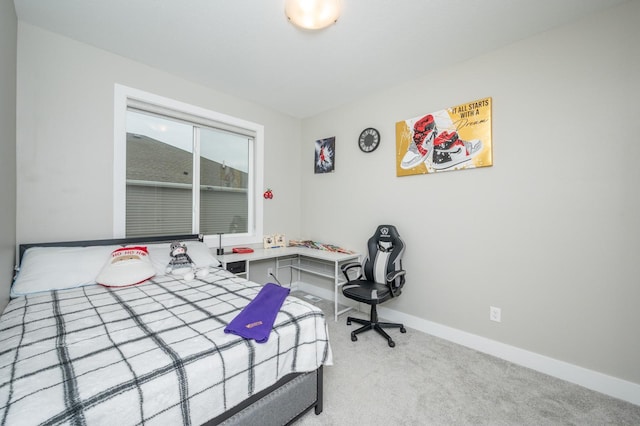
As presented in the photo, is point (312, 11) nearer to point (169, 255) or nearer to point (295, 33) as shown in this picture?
point (295, 33)

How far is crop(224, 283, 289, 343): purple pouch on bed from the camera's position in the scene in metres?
1.23

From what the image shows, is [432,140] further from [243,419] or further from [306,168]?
[243,419]

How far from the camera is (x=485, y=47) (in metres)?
2.23

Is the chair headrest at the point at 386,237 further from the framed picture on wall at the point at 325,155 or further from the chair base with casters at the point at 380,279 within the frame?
the framed picture on wall at the point at 325,155

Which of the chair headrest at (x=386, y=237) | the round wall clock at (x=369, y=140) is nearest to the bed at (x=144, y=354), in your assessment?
the chair headrest at (x=386, y=237)

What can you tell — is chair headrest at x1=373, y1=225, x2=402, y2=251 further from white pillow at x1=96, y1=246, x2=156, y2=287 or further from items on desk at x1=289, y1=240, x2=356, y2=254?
white pillow at x1=96, y1=246, x2=156, y2=287

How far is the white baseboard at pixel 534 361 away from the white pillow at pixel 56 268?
2.80m

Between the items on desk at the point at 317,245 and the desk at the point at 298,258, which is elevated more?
the items on desk at the point at 317,245

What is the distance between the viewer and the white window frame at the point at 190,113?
2.43 metres

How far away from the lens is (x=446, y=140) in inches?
98.9

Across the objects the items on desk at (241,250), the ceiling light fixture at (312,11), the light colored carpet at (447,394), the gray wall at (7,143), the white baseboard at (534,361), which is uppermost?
the ceiling light fixture at (312,11)

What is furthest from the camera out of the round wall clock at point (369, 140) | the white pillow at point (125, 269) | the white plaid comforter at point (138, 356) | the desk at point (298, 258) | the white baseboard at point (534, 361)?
the round wall clock at point (369, 140)

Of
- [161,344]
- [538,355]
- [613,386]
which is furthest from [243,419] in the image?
[613,386]

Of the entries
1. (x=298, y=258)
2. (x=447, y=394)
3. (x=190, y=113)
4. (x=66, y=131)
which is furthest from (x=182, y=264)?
(x=447, y=394)
